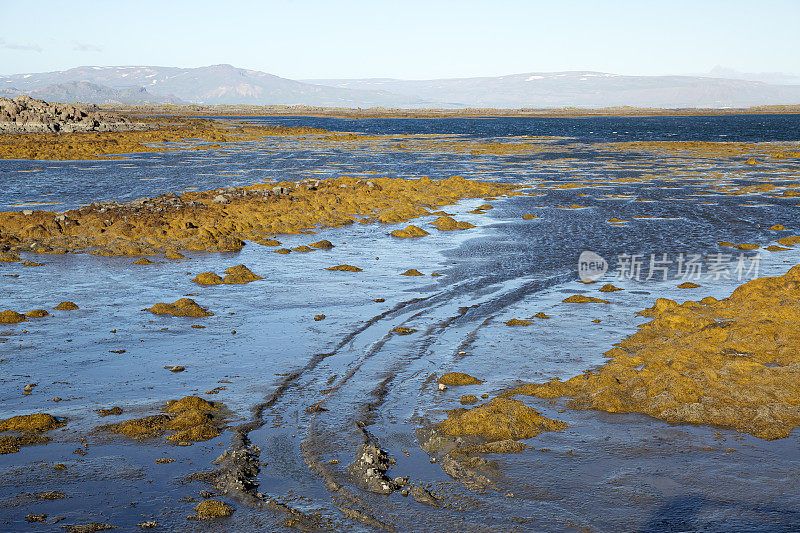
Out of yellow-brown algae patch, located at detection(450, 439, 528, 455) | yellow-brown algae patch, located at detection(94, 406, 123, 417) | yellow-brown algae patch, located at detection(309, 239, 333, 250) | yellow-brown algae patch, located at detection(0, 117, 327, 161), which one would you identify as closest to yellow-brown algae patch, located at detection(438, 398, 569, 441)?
yellow-brown algae patch, located at detection(450, 439, 528, 455)

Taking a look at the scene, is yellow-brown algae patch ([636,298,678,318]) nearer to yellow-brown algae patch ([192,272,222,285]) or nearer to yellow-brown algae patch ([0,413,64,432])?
yellow-brown algae patch ([192,272,222,285])

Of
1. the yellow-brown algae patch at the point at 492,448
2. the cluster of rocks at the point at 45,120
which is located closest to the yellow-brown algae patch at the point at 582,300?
the yellow-brown algae patch at the point at 492,448

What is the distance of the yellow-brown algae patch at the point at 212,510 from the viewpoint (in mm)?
7984

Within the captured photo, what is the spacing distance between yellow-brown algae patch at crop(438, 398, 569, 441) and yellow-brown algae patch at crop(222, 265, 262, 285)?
1112 centimetres

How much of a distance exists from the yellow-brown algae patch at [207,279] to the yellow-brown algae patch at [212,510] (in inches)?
501

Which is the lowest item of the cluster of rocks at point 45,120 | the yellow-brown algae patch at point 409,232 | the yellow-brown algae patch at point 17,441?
the yellow-brown algae patch at point 17,441

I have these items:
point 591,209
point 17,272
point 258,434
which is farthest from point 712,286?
point 17,272

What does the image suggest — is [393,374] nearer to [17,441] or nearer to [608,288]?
[17,441]

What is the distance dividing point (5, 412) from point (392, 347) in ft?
23.5

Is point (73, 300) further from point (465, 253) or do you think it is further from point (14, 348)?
point (465, 253)

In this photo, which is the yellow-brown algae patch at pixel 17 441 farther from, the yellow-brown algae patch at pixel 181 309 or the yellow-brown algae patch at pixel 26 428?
the yellow-brown algae patch at pixel 181 309

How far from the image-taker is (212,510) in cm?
803

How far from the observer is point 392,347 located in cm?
1443

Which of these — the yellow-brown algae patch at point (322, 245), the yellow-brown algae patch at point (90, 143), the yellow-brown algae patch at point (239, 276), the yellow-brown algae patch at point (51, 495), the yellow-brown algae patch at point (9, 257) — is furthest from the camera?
the yellow-brown algae patch at point (90, 143)
